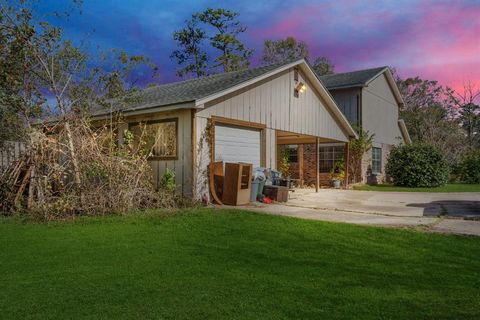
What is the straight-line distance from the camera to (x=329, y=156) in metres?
19.8

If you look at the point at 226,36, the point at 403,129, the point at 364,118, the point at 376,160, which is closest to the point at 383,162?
the point at 376,160

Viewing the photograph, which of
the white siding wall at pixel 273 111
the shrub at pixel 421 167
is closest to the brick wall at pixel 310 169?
the shrub at pixel 421 167

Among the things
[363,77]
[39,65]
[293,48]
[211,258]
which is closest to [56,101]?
[39,65]

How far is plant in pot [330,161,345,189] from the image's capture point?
1847 centimetres

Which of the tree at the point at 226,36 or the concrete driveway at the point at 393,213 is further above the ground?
the tree at the point at 226,36

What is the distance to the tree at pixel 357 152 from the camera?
63.5 ft

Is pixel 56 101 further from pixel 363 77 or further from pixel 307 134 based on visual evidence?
pixel 363 77

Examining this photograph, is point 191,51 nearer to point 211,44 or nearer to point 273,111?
point 211,44

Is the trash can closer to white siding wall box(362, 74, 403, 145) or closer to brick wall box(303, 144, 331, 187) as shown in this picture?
brick wall box(303, 144, 331, 187)

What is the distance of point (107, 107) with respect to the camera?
12.2 metres

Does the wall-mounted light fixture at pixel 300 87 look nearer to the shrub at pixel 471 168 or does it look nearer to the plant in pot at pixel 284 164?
the plant in pot at pixel 284 164

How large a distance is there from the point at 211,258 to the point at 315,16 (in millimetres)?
11019

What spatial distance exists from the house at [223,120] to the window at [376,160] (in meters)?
8.32

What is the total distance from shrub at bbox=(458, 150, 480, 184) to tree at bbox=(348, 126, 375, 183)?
6.84 metres
